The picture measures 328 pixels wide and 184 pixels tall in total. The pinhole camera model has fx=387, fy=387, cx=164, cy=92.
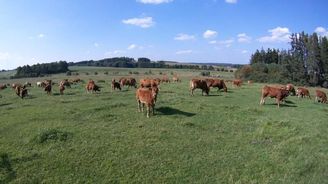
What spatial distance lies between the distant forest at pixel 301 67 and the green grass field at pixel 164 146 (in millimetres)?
71503

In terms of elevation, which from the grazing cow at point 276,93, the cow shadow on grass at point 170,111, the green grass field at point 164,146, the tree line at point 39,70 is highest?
the tree line at point 39,70

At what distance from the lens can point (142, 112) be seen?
22.7m

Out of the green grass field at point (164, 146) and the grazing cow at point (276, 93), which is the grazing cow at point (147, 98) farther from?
the grazing cow at point (276, 93)

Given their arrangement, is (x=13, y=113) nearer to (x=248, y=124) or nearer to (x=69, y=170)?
(x=69, y=170)

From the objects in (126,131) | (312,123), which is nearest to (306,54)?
(312,123)

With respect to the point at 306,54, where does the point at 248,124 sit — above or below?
below

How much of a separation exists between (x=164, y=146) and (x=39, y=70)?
11157 cm

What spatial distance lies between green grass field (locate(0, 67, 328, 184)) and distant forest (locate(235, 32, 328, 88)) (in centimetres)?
7150

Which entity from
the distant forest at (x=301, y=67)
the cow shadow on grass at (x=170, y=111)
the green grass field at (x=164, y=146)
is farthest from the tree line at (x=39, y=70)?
the cow shadow on grass at (x=170, y=111)

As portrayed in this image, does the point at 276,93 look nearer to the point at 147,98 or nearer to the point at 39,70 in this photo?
the point at 147,98

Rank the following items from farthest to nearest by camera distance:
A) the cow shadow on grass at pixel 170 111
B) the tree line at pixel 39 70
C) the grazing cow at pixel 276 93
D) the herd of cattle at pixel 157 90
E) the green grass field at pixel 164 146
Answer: the tree line at pixel 39 70, the grazing cow at pixel 276 93, the cow shadow on grass at pixel 170 111, the herd of cattle at pixel 157 90, the green grass field at pixel 164 146

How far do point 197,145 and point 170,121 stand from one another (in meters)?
3.99

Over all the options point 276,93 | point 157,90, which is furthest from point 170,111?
point 276,93

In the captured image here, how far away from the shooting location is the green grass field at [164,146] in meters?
13.8
